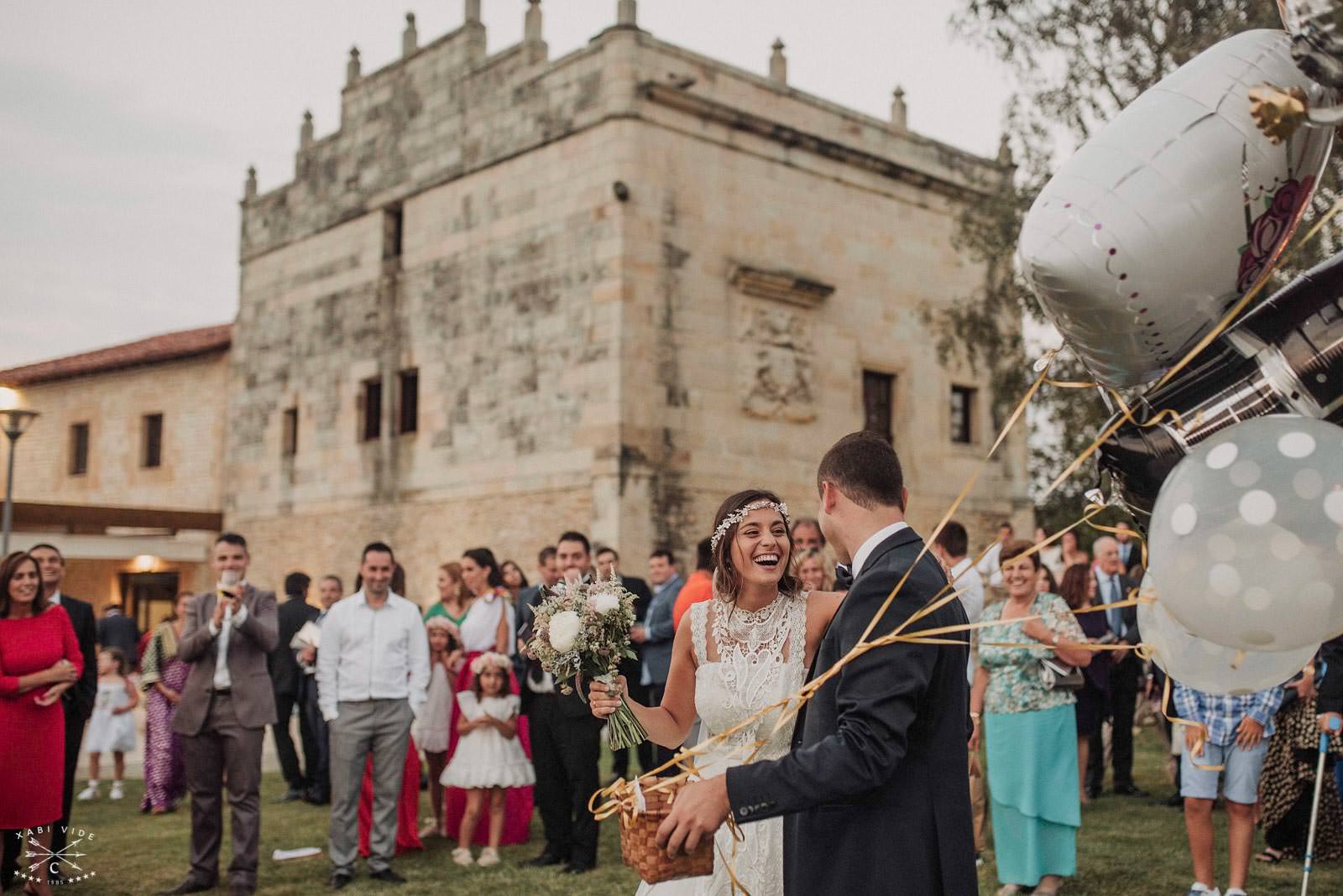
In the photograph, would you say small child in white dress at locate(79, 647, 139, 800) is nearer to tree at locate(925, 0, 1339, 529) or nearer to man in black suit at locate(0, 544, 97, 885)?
man in black suit at locate(0, 544, 97, 885)

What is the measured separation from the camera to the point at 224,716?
25.4 feet

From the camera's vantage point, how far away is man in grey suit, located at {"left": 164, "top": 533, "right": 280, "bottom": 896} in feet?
25.2

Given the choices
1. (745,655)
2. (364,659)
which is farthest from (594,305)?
(745,655)

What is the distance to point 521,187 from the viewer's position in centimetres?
2020

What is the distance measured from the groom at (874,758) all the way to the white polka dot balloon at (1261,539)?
588 millimetres

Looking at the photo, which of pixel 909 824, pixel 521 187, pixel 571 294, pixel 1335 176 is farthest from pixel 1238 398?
pixel 521 187

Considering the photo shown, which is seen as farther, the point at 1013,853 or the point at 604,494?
the point at 604,494

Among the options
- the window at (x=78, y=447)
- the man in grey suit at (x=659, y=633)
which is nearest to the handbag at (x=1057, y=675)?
the man in grey suit at (x=659, y=633)

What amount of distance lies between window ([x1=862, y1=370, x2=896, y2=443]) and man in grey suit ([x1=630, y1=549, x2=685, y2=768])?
11.3 metres

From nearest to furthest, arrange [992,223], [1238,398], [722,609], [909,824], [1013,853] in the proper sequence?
[909,824] → [1238,398] → [722,609] → [1013,853] → [992,223]

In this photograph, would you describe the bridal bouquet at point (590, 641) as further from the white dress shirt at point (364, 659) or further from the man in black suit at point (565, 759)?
the white dress shirt at point (364, 659)

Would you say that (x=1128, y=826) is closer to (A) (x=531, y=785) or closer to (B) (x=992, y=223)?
(A) (x=531, y=785)

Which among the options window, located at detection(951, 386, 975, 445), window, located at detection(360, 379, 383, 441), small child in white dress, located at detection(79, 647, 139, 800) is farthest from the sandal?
window, located at detection(360, 379, 383, 441)

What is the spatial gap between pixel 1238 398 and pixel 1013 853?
182 inches
